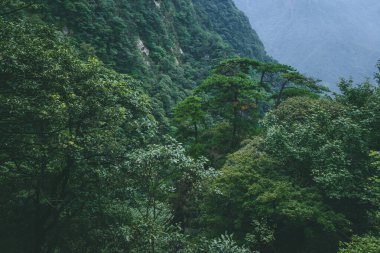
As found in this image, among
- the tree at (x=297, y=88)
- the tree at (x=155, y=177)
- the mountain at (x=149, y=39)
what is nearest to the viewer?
the tree at (x=155, y=177)

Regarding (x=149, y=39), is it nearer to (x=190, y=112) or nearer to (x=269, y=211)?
(x=190, y=112)

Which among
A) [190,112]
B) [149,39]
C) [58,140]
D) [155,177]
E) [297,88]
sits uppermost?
[149,39]

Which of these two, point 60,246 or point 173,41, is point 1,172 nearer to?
point 60,246

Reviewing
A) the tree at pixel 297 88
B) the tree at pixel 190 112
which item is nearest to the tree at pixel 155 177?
the tree at pixel 190 112

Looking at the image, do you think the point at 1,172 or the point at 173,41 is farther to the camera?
the point at 173,41

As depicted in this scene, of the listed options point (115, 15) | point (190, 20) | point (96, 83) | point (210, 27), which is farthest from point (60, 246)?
point (210, 27)

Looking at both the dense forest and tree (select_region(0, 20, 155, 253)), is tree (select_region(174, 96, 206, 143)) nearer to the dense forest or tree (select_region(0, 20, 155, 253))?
the dense forest

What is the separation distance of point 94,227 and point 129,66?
173ft

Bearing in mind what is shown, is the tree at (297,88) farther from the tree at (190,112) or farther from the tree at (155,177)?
the tree at (155,177)

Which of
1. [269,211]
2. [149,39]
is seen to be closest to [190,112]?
[269,211]

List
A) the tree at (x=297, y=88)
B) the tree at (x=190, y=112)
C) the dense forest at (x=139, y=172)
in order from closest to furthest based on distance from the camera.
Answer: the dense forest at (x=139, y=172) → the tree at (x=190, y=112) → the tree at (x=297, y=88)

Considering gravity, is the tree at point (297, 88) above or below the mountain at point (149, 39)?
below

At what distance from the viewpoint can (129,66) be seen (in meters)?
67.2

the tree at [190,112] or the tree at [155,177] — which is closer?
the tree at [155,177]
